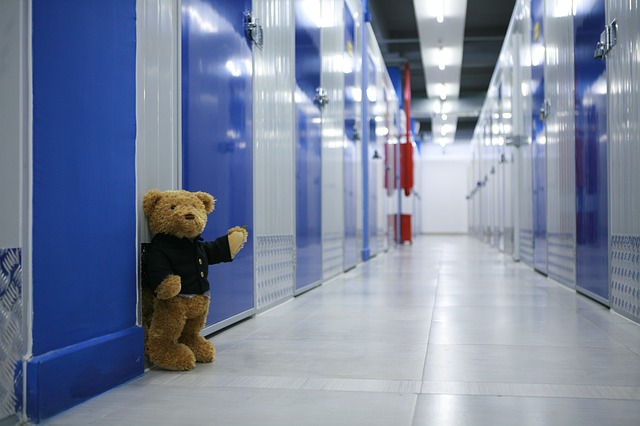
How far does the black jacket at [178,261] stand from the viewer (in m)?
2.75

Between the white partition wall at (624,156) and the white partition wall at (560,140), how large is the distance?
130 cm

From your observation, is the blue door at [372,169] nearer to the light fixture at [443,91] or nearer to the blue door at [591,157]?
the blue door at [591,157]

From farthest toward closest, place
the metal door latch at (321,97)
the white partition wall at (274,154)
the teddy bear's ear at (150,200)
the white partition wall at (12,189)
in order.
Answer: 1. the metal door latch at (321,97)
2. the white partition wall at (274,154)
3. the teddy bear's ear at (150,200)
4. the white partition wall at (12,189)

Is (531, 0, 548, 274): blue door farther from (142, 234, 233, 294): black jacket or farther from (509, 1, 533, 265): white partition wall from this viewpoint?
(142, 234, 233, 294): black jacket

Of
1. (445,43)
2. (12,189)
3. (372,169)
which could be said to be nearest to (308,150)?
(12,189)

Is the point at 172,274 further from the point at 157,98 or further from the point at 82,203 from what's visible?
the point at 157,98

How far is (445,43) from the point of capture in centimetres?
1573

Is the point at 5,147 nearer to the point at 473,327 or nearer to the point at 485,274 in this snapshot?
the point at 473,327

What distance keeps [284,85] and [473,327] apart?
96.3 inches

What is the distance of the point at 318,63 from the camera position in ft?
22.4

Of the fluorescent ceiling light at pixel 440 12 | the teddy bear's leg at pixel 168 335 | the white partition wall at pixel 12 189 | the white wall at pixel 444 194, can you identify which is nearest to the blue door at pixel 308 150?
the teddy bear's leg at pixel 168 335

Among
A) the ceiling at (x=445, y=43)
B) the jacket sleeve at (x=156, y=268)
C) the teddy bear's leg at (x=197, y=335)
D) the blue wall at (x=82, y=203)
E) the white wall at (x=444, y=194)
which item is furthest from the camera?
the white wall at (x=444, y=194)

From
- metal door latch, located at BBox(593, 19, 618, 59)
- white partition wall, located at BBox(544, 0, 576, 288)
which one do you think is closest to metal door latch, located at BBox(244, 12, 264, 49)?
metal door latch, located at BBox(593, 19, 618, 59)

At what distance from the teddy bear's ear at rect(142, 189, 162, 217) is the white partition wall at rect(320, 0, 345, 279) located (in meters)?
4.34
